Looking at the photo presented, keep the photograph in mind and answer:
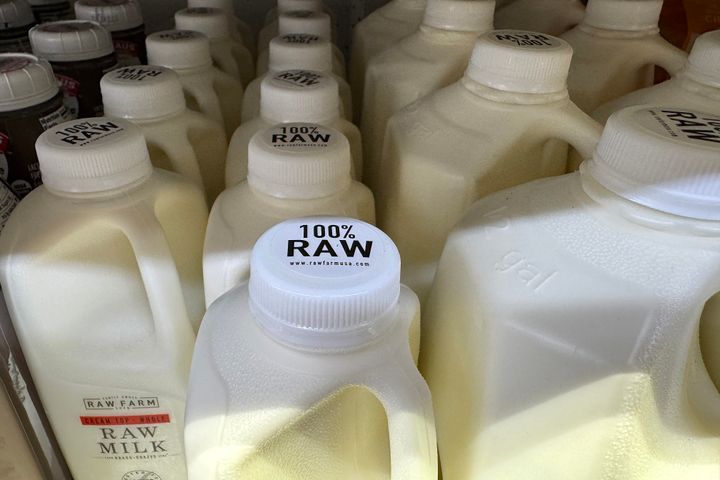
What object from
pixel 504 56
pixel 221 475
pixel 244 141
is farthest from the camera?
pixel 244 141

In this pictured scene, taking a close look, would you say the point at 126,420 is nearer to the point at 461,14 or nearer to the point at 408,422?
the point at 408,422

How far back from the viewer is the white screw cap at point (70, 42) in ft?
2.43

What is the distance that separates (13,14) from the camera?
85 cm

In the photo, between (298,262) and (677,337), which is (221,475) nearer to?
(298,262)

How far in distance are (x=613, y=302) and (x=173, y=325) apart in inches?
13.8

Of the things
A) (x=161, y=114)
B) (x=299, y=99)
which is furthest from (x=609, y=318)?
(x=161, y=114)

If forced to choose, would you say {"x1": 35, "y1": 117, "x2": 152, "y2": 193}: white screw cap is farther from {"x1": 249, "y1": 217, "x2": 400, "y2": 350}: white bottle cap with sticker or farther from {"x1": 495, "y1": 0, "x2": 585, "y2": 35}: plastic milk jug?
{"x1": 495, "y1": 0, "x2": 585, "y2": 35}: plastic milk jug

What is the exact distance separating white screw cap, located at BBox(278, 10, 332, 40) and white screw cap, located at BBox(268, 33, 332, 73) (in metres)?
0.10

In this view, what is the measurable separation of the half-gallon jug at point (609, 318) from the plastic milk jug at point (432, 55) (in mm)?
288

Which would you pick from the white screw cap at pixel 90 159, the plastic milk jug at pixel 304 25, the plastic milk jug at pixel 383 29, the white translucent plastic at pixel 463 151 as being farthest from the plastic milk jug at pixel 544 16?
the white screw cap at pixel 90 159

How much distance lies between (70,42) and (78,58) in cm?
2

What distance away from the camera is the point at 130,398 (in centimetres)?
60

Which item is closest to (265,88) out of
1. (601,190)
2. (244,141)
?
(244,141)

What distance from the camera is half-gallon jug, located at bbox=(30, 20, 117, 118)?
74 cm
